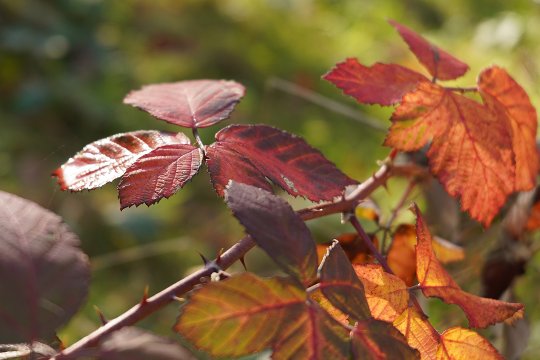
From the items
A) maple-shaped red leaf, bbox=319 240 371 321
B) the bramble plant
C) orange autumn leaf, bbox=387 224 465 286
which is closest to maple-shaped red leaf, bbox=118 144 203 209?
the bramble plant

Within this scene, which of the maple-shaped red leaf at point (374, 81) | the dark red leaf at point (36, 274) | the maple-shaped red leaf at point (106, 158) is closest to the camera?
the dark red leaf at point (36, 274)

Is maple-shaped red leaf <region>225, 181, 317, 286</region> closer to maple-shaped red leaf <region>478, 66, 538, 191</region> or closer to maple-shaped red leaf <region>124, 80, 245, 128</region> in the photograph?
maple-shaped red leaf <region>124, 80, 245, 128</region>

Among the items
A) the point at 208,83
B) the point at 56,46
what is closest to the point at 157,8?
the point at 56,46

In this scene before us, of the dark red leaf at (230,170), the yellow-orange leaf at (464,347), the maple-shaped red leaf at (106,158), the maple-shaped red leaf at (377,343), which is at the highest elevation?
the dark red leaf at (230,170)

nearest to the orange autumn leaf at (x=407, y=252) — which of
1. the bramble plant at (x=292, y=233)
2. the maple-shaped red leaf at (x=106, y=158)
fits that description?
the bramble plant at (x=292, y=233)

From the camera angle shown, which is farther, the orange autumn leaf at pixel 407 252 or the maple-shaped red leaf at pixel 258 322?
the orange autumn leaf at pixel 407 252

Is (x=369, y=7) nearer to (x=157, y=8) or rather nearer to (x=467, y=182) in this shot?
(x=157, y=8)

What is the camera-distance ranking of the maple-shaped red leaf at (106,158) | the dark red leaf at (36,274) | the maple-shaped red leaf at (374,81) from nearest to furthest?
the dark red leaf at (36,274)
the maple-shaped red leaf at (106,158)
the maple-shaped red leaf at (374,81)

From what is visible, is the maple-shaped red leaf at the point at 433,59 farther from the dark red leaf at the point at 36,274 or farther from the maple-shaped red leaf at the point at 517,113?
the dark red leaf at the point at 36,274
